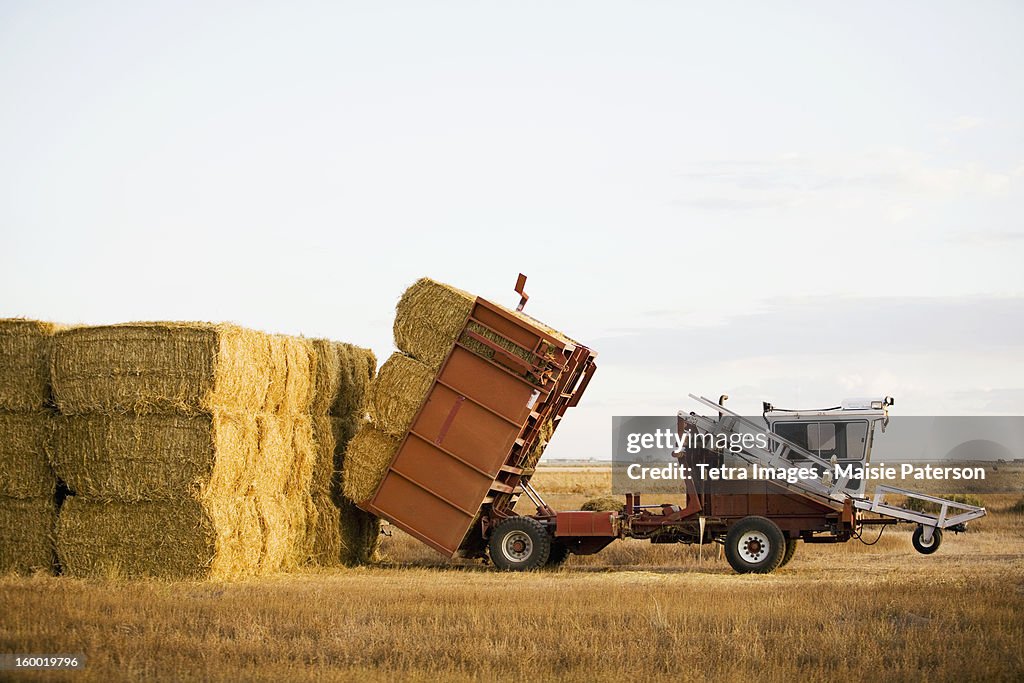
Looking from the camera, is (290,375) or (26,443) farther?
(290,375)

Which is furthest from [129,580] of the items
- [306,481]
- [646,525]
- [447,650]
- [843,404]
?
[843,404]

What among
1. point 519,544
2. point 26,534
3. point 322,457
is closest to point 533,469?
point 519,544

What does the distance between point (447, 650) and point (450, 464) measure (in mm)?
7588

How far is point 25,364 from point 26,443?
1.02 meters

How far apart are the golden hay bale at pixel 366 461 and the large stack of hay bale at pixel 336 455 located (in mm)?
563

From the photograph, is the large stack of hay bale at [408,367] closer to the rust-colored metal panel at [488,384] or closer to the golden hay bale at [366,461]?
the golden hay bale at [366,461]

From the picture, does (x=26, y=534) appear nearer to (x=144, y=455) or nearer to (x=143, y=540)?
(x=143, y=540)

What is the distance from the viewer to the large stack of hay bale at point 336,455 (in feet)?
60.9

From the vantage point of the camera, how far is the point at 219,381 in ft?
49.8

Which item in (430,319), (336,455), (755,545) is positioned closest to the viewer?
(430,319)

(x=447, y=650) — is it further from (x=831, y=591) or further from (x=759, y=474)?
(x=759, y=474)

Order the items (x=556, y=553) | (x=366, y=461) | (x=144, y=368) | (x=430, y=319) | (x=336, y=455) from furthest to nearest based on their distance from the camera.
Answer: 1. (x=336, y=455)
2. (x=556, y=553)
3. (x=366, y=461)
4. (x=430, y=319)
5. (x=144, y=368)

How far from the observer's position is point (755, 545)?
18.2 m

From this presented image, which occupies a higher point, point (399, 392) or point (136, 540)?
point (399, 392)
